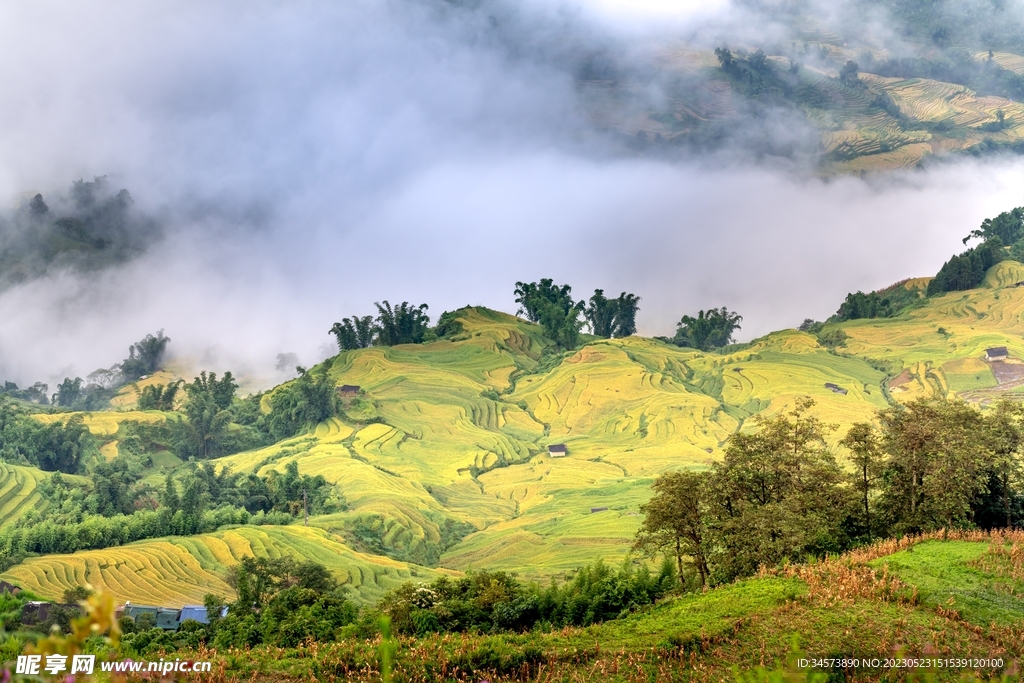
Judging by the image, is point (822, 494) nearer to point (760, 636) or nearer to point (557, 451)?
point (760, 636)

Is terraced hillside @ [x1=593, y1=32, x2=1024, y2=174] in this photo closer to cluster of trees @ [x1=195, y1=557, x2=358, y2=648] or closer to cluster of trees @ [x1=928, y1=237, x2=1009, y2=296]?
cluster of trees @ [x1=928, y1=237, x2=1009, y2=296]

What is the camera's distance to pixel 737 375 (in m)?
56.3

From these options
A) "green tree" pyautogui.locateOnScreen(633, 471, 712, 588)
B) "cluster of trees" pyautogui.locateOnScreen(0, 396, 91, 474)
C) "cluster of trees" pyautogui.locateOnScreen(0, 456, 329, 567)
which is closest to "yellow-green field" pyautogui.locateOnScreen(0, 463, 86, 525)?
"cluster of trees" pyautogui.locateOnScreen(0, 456, 329, 567)

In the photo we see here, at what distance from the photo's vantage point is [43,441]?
141ft

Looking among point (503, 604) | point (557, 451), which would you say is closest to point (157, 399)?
point (557, 451)

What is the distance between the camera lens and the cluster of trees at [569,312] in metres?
68.8

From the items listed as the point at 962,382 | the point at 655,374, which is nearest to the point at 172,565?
the point at 655,374

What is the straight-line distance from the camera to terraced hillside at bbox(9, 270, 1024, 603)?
94.0ft

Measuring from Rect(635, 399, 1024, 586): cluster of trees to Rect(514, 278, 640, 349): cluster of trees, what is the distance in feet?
168

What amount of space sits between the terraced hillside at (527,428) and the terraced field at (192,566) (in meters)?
0.09

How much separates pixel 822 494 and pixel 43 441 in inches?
1621

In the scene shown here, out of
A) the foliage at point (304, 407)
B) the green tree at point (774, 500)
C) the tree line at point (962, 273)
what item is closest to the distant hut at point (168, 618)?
the green tree at point (774, 500)

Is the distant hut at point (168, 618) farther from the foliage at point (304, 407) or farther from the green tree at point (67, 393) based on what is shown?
the green tree at point (67, 393)

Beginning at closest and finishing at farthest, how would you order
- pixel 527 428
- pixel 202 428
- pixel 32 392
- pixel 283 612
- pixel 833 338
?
pixel 283 612 → pixel 202 428 → pixel 527 428 → pixel 833 338 → pixel 32 392
